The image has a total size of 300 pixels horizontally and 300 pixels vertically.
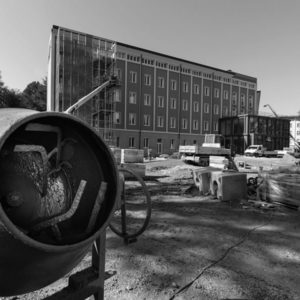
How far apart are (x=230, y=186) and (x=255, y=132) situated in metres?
38.1

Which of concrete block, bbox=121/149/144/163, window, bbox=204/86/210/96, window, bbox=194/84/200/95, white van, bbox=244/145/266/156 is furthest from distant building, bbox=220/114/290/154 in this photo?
concrete block, bbox=121/149/144/163

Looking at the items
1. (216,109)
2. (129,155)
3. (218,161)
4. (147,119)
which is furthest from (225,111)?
(129,155)

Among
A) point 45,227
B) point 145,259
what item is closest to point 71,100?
point 145,259

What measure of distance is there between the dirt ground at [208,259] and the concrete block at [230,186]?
1.29 m

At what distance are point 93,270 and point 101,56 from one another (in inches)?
1228

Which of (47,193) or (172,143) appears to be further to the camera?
(172,143)

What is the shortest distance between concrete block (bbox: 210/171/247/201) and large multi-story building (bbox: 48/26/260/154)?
21.5 metres

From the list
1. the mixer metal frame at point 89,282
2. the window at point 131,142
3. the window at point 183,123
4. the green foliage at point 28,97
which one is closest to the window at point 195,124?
the window at point 183,123

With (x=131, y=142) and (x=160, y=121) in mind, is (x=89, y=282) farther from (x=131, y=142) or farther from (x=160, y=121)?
(x=160, y=121)

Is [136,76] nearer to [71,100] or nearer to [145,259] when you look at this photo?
[71,100]

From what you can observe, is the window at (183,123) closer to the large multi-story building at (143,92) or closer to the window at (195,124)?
the large multi-story building at (143,92)

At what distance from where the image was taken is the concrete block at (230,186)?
755cm

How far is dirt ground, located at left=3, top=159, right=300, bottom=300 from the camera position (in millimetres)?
2922

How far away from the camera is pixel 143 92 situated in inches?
1640
